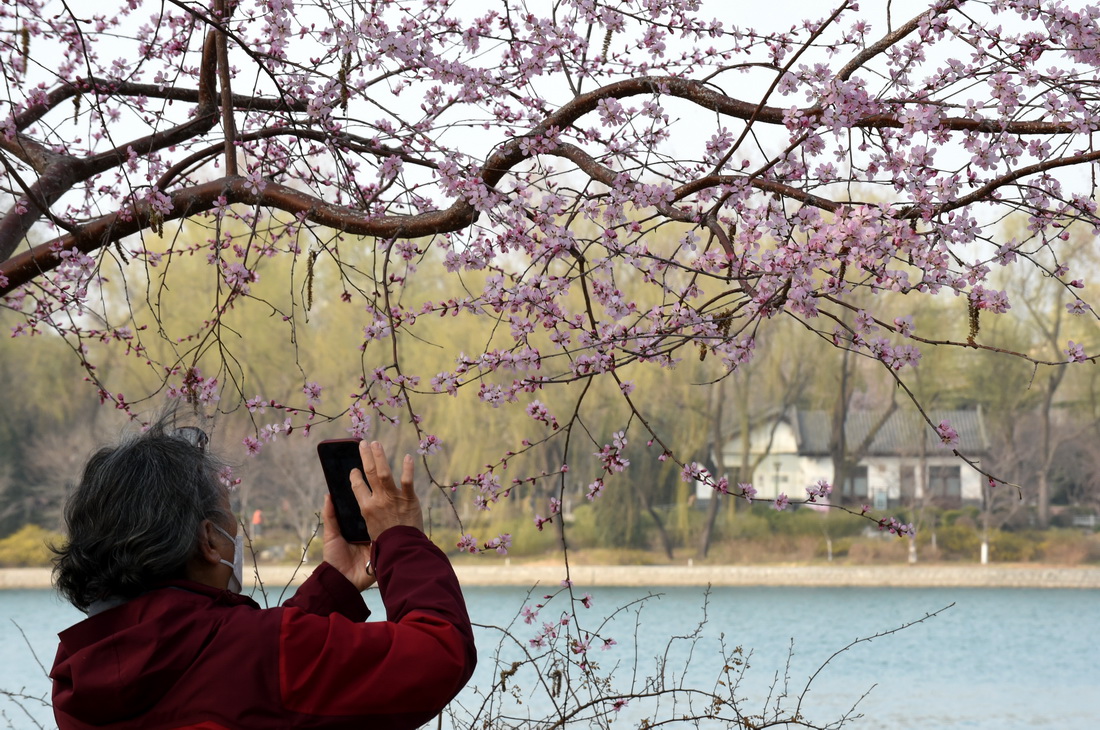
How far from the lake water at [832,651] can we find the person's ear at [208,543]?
652 cm

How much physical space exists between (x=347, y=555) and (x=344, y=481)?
10 cm

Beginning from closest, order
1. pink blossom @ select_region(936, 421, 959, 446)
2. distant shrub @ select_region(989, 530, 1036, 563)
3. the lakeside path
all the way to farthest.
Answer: pink blossom @ select_region(936, 421, 959, 446), the lakeside path, distant shrub @ select_region(989, 530, 1036, 563)

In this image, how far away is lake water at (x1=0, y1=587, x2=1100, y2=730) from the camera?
10555mm

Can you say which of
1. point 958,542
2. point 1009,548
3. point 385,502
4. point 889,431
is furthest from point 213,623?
point 889,431

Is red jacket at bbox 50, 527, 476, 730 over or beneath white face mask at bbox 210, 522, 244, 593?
beneath

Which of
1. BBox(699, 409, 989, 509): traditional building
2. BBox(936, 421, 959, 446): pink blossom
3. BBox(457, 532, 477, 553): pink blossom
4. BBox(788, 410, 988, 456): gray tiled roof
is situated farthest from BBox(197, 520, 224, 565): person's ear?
BBox(788, 410, 988, 456): gray tiled roof

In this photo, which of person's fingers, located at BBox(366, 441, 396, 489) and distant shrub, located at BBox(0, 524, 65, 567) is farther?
distant shrub, located at BBox(0, 524, 65, 567)

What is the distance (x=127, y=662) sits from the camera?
1182mm

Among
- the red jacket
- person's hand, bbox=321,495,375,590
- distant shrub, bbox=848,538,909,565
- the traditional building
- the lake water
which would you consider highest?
the traditional building

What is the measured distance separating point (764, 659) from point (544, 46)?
1273 cm

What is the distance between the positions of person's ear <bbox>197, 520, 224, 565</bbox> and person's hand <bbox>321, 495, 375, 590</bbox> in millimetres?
172

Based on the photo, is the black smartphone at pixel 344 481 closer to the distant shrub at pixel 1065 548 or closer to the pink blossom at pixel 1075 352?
the pink blossom at pixel 1075 352

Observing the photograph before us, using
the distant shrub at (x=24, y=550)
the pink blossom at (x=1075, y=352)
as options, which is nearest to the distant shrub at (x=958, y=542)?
the distant shrub at (x=24, y=550)

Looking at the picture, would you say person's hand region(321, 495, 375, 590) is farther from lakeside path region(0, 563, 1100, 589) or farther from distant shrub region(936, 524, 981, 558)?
distant shrub region(936, 524, 981, 558)
